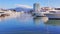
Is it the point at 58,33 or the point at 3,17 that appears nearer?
the point at 58,33

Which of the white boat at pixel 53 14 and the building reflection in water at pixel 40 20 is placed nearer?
the building reflection in water at pixel 40 20

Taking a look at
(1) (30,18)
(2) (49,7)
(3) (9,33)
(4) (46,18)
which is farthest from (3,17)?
Result: (3) (9,33)

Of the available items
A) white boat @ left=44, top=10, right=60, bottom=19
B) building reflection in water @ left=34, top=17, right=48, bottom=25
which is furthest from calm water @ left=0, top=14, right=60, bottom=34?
white boat @ left=44, top=10, right=60, bottom=19

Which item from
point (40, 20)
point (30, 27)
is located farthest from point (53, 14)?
point (30, 27)

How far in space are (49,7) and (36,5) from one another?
0.84 meters

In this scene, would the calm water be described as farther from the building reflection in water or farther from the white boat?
the white boat

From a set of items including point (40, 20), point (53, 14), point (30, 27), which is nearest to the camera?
point (30, 27)

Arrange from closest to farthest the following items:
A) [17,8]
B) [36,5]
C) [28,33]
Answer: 1. [28,33]
2. [36,5]
3. [17,8]

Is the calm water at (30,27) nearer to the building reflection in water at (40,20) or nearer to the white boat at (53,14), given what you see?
the building reflection in water at (40,20)

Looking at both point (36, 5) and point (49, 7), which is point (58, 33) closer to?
point (36, 5)

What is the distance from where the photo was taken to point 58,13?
4680mm

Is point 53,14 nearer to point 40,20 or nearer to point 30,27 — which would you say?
point 40,20

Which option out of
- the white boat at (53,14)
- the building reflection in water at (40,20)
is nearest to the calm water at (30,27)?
the building reflection in water at (40,20)

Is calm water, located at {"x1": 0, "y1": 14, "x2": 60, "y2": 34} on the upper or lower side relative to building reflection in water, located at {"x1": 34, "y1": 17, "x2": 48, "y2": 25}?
lower
